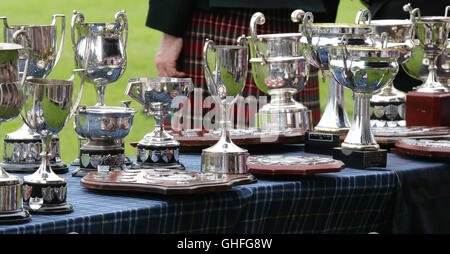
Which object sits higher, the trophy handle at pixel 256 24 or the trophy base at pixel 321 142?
the trophy handle at pixel 256 24

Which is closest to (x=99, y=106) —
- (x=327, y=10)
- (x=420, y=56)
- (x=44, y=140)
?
(x=44, y=140)

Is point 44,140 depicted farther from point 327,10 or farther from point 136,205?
point 327,10

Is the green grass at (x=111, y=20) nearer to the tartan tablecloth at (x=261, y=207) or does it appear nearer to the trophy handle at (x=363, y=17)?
the trophy handle at (x=363, y=17)

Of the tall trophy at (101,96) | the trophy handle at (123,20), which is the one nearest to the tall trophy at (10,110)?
the tall trophy at (101,96)

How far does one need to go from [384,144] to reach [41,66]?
1.16 m

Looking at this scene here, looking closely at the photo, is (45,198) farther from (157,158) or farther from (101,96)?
(101,96)

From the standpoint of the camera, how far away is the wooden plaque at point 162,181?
2246mm

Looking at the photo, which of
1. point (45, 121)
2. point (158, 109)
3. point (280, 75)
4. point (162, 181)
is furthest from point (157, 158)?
point (280, 75)

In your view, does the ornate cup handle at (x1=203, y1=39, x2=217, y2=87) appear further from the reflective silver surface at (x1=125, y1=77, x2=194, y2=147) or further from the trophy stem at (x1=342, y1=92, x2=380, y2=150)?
the trophy stem at (x1=342, y1=92, x2=380, y2=150)

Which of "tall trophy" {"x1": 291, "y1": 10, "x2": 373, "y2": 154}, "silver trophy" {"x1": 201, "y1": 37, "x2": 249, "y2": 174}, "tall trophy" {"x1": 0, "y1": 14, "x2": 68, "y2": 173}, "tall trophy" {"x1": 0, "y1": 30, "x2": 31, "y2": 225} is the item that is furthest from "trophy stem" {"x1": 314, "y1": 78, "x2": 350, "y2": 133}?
"tall trophy" {"x1": 0, "y1": 30, "x2": 31, "y2": 225}

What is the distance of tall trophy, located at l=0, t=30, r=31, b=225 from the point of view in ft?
6.56

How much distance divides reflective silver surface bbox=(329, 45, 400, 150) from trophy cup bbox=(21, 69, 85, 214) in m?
0.93

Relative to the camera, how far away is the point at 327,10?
4250mm

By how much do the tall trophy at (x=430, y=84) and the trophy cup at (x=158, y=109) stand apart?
1.11m
